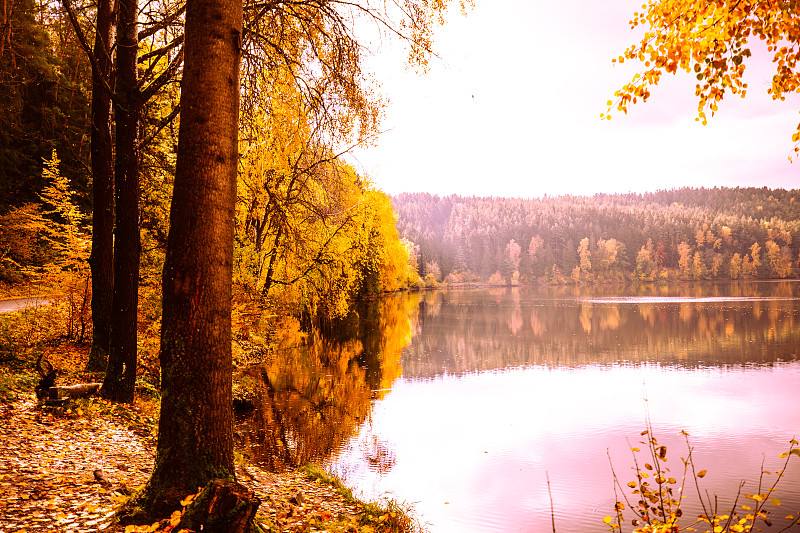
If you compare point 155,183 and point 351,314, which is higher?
point 155,183

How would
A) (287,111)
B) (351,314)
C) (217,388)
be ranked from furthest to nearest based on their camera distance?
(351,314) < (287,111) < (217,388)

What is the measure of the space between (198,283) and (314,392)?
1155 cm

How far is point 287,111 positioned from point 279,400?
8.78m

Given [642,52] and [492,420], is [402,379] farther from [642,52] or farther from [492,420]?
[642,52]

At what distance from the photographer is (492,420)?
47.7 ft

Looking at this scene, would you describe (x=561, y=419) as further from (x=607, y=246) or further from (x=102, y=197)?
(x=607, y=246)

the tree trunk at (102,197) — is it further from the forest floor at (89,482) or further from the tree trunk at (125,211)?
the forest floor at (89,482)

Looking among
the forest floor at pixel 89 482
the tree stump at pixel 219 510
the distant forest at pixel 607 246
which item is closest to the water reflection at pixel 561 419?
the forest floor at pixel 89 482

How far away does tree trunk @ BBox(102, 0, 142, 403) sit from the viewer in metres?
7.50

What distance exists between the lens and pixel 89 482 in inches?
200

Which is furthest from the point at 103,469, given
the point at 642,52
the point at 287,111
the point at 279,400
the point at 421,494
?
the point at 279,400

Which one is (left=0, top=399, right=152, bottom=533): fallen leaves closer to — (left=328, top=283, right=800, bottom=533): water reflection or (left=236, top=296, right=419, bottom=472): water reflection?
(left=236, top=296, right=419, bottom=472): water reflection

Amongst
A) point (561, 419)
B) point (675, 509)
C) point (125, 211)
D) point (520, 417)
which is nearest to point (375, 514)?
point (675, 509)

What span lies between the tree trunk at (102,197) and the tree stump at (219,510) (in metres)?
6.02
